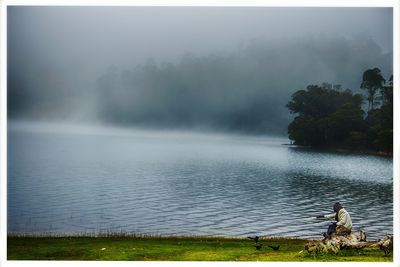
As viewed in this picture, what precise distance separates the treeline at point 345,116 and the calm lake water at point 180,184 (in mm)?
368

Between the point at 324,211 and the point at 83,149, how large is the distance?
5522 millimetres

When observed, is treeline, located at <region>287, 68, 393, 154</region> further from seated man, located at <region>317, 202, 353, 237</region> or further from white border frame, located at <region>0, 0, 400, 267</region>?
seated man, located at <region>317, 202, 353, 237</region>

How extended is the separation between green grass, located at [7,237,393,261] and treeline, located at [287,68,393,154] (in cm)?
300

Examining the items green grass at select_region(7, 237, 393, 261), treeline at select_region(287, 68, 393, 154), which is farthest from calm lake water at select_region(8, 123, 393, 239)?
green grass at select_region(7, 237, 393, 261)

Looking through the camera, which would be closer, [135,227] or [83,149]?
[135,227]

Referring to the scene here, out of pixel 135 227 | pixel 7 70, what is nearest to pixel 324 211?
pixel 135 227

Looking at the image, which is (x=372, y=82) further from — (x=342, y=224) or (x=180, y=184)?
(x=180, y=184)

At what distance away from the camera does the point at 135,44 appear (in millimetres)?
11312

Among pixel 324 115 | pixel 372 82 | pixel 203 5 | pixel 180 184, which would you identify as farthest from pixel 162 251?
pixel 372 82

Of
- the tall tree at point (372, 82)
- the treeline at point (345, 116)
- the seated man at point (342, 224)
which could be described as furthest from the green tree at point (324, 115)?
the seated man at point (342, 224)

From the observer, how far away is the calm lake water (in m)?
10.8

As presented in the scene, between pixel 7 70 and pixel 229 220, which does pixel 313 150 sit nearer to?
pixel 229 220

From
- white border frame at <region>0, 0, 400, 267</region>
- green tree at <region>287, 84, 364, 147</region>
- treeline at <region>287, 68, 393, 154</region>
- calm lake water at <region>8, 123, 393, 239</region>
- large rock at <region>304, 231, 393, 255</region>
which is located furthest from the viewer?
green tree at <region>287, 84, 364, 147</region>

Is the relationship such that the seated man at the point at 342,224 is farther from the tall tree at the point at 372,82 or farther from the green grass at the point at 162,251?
the tall tree at the point at 372,82
